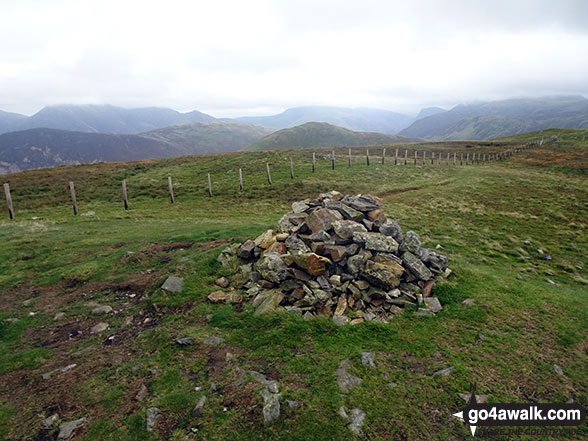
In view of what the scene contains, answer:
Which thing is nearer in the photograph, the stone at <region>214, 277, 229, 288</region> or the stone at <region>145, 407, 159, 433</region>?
the stone at <region>145, 407, 159, 433</region>

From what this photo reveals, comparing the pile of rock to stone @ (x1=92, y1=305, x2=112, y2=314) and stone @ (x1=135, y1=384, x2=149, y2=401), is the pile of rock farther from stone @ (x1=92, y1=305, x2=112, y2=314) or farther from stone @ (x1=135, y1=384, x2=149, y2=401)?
stone @ (x1=92, y1=305, x2=112, y2=314)

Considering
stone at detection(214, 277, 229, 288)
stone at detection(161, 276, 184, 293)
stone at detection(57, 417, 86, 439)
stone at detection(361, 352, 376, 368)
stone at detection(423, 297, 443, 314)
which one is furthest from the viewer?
stone at detection(214, 277, 229, 288)

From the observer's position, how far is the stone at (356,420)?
6.00m

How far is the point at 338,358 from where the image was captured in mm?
7871

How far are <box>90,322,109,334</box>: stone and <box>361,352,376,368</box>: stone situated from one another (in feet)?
27.1

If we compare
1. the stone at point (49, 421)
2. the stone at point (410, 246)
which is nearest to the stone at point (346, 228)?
the stone at point (410, 246)

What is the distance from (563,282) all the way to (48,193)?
52.5 meters

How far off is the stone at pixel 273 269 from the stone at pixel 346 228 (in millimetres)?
2783

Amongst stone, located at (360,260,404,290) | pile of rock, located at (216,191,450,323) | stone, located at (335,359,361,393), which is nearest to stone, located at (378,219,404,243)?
pile of rock, located at (216,191,450,323)

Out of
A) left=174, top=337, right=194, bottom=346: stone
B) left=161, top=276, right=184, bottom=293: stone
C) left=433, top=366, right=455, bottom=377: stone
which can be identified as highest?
Answer: left=161, top=276, right=184, bottom=293: stone

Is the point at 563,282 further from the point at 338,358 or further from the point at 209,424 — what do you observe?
the point at 209,424

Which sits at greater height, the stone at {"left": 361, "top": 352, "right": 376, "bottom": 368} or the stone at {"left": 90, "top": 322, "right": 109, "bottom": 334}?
the stone at {"left": 90, "top": 322, "right": 109, "bottom": 334}

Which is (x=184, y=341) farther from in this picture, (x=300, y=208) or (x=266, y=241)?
(x=300, y=208)

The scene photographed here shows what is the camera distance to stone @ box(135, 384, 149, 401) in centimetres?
666
